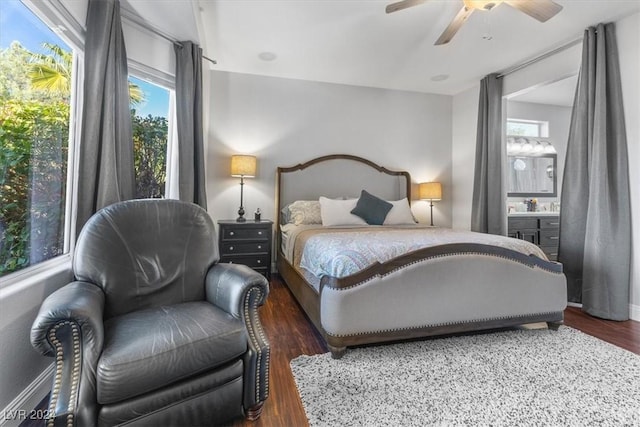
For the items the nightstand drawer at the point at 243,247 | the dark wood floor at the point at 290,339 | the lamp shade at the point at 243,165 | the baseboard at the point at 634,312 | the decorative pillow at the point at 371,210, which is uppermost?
the lamp shade at the point at 243,165

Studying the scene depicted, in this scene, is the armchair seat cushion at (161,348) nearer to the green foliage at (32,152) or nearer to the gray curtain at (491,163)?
the green foliage at (32,152)

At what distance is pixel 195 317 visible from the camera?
57.8 inches

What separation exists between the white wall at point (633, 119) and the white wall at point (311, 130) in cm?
231

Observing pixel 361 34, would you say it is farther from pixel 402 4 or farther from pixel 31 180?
pixel 31 180

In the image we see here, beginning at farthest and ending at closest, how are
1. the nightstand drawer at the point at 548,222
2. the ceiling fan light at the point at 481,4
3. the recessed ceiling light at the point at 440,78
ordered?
1. the nightstand drawer at the point at 548,222
2. the recessed ceiling light at the point at 440,78
3. the ceiling fan light at the point at 481,4

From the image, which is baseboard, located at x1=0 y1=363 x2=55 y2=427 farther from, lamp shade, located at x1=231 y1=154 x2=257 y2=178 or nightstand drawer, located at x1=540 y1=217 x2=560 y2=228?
nightstand drawer, located at x1=540 y1=217 x2=560 y2=228

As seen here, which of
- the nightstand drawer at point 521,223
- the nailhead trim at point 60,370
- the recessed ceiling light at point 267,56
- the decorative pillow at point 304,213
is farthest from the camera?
the nightstand drawer at point 521,223

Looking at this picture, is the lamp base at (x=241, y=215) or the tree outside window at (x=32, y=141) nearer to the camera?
the tree outside window at (x=32, y=141)

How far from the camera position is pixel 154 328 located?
1337mm

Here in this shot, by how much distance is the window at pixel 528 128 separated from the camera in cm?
518

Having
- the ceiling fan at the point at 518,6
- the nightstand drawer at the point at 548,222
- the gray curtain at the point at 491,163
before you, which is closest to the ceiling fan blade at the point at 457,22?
the ceiling fan at the point at 518,6

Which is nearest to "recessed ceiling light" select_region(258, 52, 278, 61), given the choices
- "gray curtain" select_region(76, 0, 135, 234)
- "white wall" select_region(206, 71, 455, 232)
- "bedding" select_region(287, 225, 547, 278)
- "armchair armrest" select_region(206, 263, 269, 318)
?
"white wall" select_region(206, 71, 455, 232)

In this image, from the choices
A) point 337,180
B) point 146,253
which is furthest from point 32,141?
point 337,180

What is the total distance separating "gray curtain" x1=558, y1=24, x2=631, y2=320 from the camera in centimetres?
272
